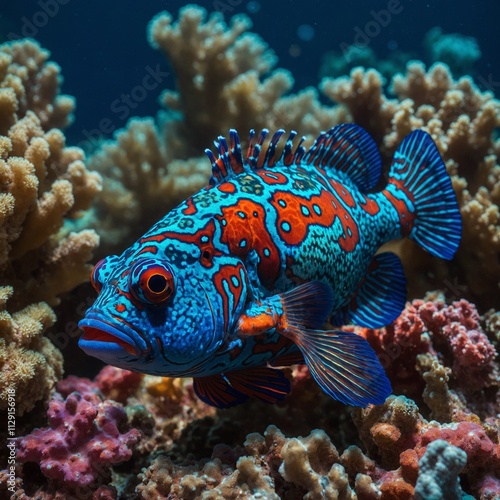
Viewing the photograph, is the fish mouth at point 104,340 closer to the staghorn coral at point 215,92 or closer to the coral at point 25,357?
the coral at point 25,357

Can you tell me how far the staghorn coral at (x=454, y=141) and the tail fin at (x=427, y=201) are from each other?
761 millimetres

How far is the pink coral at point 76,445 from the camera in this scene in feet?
9.53

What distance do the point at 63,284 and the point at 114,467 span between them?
163 cm

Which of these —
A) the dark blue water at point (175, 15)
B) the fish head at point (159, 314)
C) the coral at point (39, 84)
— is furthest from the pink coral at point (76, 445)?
the dark blue water at point (175, 15)

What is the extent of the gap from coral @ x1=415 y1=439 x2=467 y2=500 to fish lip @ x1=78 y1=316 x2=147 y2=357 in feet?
4.78

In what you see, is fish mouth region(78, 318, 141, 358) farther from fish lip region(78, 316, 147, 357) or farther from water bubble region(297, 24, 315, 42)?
water bubble region(297, 24, 315, 42)

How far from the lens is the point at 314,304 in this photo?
2.95 m

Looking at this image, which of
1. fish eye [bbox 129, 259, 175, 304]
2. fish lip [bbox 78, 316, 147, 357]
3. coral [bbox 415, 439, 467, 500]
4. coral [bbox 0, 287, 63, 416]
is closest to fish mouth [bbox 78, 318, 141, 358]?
fish lip [bbox 78, 316, 147, 357]

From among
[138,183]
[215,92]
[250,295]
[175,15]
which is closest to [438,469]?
[250,295]

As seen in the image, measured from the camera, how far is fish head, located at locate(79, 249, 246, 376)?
7.67 feet

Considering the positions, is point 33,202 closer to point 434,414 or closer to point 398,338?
point 398,338

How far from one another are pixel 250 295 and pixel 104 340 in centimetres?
94

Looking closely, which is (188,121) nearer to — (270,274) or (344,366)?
(270,274)

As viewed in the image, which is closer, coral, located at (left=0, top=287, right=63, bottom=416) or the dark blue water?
coral, located at (left=0, top=287, right=63, bottom=416)
